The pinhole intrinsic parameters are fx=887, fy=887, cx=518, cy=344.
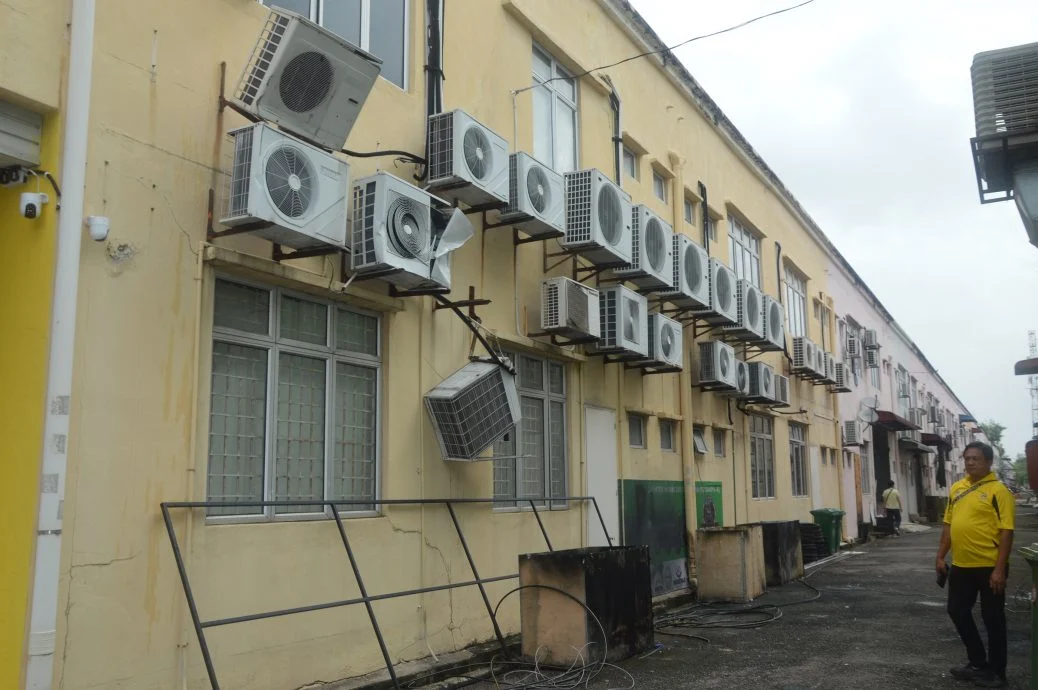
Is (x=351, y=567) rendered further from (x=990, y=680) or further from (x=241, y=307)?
(x=990, y=680)

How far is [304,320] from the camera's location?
22.7 ft

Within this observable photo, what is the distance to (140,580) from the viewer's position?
17.6ft

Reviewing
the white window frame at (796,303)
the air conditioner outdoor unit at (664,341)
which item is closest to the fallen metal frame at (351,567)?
the air conditioner outdoor unit at (664,341)

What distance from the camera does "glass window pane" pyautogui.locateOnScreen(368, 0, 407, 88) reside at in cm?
795

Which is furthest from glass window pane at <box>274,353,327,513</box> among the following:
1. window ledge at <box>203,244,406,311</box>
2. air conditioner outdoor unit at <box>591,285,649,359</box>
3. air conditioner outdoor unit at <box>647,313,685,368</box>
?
air conditioner outdoor unit at <box>647,313,685,368</box>

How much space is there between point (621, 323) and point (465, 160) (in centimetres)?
343

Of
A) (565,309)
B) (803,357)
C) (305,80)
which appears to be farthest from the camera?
(803,357)

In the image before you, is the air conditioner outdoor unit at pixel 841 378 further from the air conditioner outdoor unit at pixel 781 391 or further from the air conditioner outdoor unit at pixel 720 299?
the air conditioner outdoor unit at pixel 720 299

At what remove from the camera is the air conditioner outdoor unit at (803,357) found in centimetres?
1988

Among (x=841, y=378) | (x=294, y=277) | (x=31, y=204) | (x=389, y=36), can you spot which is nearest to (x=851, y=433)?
(x=841, y=378)

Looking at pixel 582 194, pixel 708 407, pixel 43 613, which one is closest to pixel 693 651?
pixel 582 194

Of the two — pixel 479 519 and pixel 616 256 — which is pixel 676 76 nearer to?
pixel 616 256

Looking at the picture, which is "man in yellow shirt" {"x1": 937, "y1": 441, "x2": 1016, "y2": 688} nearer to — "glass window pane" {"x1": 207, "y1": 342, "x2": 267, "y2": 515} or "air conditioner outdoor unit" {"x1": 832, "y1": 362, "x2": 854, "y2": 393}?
"glass window pane" {"x1": 207, "y1": 342, "x2": 267, "y2": 515}

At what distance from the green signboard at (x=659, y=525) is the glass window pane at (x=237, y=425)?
6183mm
